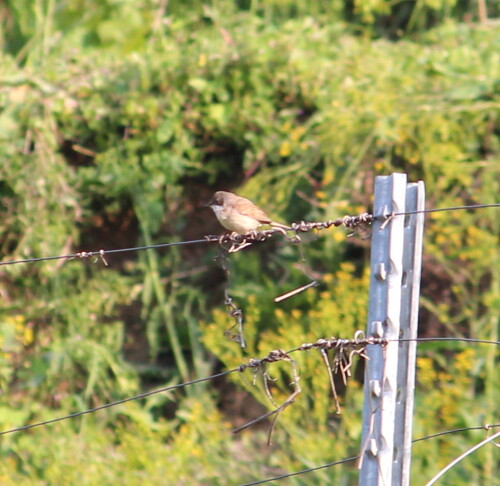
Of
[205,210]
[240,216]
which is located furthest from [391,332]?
[205,210]

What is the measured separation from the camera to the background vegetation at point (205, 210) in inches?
252

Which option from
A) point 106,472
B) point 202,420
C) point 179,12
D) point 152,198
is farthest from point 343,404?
point 179,12

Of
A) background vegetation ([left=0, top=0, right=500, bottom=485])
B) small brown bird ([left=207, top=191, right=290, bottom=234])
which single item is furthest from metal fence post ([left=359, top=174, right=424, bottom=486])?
background vegetation ([left=0, top=0, right=500, bottom=485])

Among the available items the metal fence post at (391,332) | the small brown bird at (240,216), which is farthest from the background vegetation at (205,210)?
the metal fence post at (391,332)

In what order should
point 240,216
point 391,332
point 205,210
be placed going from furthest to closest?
point 205,210 < point 240,216 < point 391,332

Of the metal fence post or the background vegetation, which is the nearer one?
the metal fence post

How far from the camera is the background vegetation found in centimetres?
641

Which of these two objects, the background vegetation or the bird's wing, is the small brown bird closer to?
the bird's wing

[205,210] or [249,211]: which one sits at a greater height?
[249,211]

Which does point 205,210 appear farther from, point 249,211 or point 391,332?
point 391,332

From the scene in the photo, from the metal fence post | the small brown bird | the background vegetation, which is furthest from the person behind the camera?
the background vegetation

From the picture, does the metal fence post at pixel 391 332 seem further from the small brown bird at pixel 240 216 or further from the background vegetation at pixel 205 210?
the background vegetation at pixel 205 210

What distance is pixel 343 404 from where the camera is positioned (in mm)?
6496

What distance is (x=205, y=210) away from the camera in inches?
307
